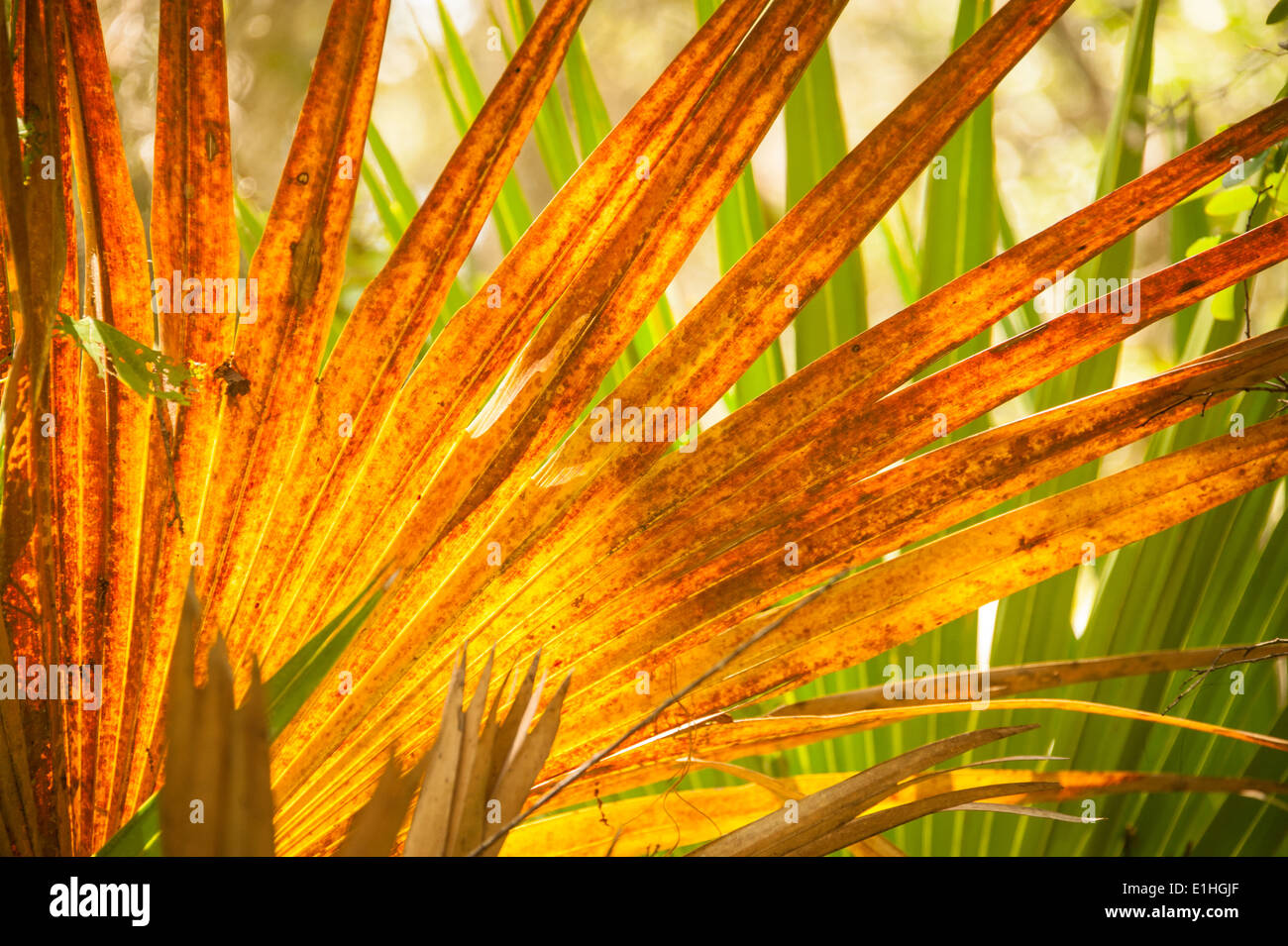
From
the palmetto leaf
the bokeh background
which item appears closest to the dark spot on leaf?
the palmetto leaf

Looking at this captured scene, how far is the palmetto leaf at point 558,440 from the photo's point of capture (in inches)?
24.4

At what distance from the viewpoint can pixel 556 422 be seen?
0.69 metres

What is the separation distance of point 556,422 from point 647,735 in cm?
26

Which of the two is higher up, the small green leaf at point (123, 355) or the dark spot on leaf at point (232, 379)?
the dark spot on leaf at point (232, 379)

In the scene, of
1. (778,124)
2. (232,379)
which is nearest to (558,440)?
(232,379)

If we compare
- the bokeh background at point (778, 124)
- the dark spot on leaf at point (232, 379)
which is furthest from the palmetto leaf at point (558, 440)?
the bokeh background at point (778, 124)

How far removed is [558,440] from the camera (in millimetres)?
703

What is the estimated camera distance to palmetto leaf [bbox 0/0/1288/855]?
0.62m

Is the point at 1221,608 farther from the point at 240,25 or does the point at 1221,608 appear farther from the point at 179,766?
the point at 240,25

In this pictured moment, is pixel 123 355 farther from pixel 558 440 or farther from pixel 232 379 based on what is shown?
pixel 558 440

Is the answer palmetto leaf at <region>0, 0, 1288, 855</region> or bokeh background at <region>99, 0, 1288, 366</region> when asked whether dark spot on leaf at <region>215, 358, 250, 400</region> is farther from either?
bokeh background at <region>99, 0, 1288, 366</region>

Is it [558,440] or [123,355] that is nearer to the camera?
[123,355]

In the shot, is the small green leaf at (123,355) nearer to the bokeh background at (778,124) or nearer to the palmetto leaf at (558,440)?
the palmetto leaf at (558,440)

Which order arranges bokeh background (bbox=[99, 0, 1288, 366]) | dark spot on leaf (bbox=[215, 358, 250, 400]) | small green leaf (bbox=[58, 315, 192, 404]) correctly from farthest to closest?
bokeh background (bbox=[99, 0, 1288, 366]) < dark spot on leaf (bbox=[215, 358, 250, 400]) < small green leaf (bbox=[58, 315, 192, 404])
